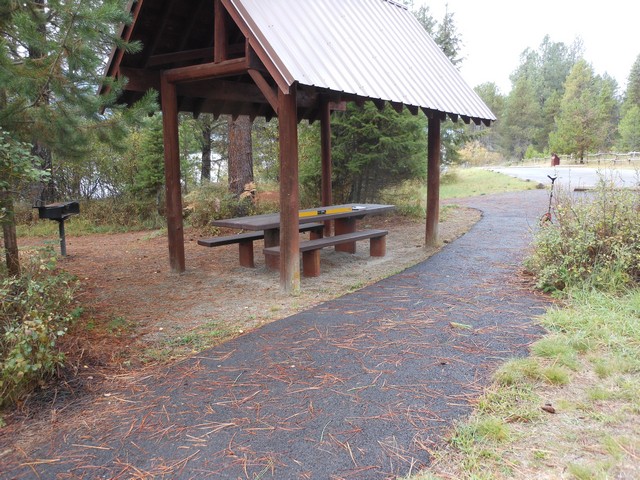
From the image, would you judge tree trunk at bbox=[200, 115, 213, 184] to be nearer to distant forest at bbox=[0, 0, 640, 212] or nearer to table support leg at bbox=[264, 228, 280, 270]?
distant forest at bbox=[0, 0, 640, 212]

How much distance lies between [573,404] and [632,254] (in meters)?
3.00

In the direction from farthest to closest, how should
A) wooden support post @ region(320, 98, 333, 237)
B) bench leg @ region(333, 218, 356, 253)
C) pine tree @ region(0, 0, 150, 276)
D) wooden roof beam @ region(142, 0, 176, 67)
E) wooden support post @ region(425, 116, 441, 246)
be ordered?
wooden support post @ region(320, 98, 333, 237)
bench leg @ region(333, 218, 356, 253)
wooden support post @ region(425, 116, 441, 246)
wooden roof beam @ region(142, 0, 176, 67)
pine tree @ region(0, 0, 150, 276)

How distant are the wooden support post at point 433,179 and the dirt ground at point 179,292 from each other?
368 millimetres

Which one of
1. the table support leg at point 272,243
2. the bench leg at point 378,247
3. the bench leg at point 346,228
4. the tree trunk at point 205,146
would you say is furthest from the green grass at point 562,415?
the tree trunk at point 205,146

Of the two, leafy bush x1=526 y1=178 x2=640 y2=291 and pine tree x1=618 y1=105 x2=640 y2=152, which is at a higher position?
pine tree x1=618 y1=105 x2=640 y2=152

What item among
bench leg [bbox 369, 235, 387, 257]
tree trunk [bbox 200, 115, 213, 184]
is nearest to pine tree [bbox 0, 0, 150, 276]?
bench leg [bbox 369, 235, 387, 257]

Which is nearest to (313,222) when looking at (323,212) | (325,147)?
(323,212)

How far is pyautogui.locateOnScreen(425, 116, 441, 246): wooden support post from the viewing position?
8547 millimetres

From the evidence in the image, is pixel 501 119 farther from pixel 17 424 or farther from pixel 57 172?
pixel 17 424

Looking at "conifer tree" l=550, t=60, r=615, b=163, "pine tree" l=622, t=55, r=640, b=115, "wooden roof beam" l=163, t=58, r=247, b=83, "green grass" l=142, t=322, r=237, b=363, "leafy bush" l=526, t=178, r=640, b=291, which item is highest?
"pine tree" l=622, t=55, r=640, b=115

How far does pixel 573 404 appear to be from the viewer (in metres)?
3.06

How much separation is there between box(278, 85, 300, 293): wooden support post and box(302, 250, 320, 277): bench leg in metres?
0.85

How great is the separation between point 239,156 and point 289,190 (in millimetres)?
7041

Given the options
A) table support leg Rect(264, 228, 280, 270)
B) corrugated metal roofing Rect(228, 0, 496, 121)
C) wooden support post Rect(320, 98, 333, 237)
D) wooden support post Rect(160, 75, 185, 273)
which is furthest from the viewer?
wooden support post Rect(320, 98, 333, 237)
